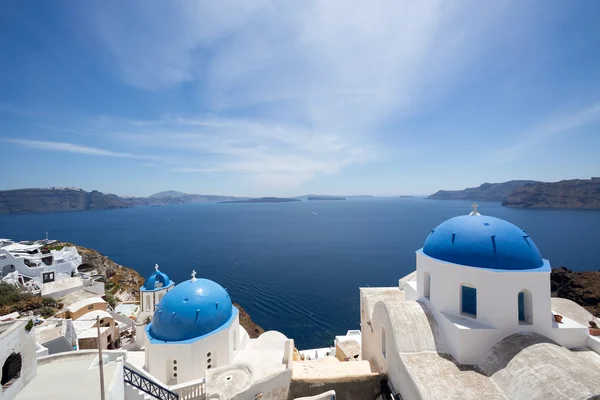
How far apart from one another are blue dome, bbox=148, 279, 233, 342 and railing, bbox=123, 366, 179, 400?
2617mm

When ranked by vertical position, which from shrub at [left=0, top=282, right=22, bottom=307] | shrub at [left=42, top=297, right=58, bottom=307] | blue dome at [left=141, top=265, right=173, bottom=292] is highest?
blue dome at [left=141, top=265, right=173, bottom=292]

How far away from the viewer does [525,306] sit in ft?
32.6

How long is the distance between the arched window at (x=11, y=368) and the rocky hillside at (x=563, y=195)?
191 meters

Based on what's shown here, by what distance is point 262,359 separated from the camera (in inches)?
543

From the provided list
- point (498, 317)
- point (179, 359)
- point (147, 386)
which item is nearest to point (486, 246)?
point (498, 317)

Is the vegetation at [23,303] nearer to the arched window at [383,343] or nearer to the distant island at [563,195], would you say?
the arched window at [383,343]

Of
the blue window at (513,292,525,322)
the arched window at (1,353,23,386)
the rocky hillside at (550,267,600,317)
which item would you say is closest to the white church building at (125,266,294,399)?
the arched window at (1,353,23,386)

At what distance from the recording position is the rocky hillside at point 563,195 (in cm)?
13800

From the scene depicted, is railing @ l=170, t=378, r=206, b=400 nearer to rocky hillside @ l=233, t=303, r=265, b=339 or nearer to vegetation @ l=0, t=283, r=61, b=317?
rocky hillside @ l=233, t=303, r=265, b=339

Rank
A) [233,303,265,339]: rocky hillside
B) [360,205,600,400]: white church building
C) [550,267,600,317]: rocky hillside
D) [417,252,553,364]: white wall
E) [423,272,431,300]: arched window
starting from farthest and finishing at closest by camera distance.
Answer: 1. [550,267,600,317]: rocky hillside
2. [233,303,265,339]: rocky hillside
3. [423,272,431,300]: arched window
4. [417,252,553,364]: white wall
5. [360,205,600,400]: white church building

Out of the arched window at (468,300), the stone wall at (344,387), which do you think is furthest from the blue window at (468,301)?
the stone wall at (344,387)

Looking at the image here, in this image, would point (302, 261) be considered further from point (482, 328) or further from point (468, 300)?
point (482, 328)

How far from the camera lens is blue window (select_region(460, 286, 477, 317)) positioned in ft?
33.9

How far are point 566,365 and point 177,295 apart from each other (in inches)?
535
